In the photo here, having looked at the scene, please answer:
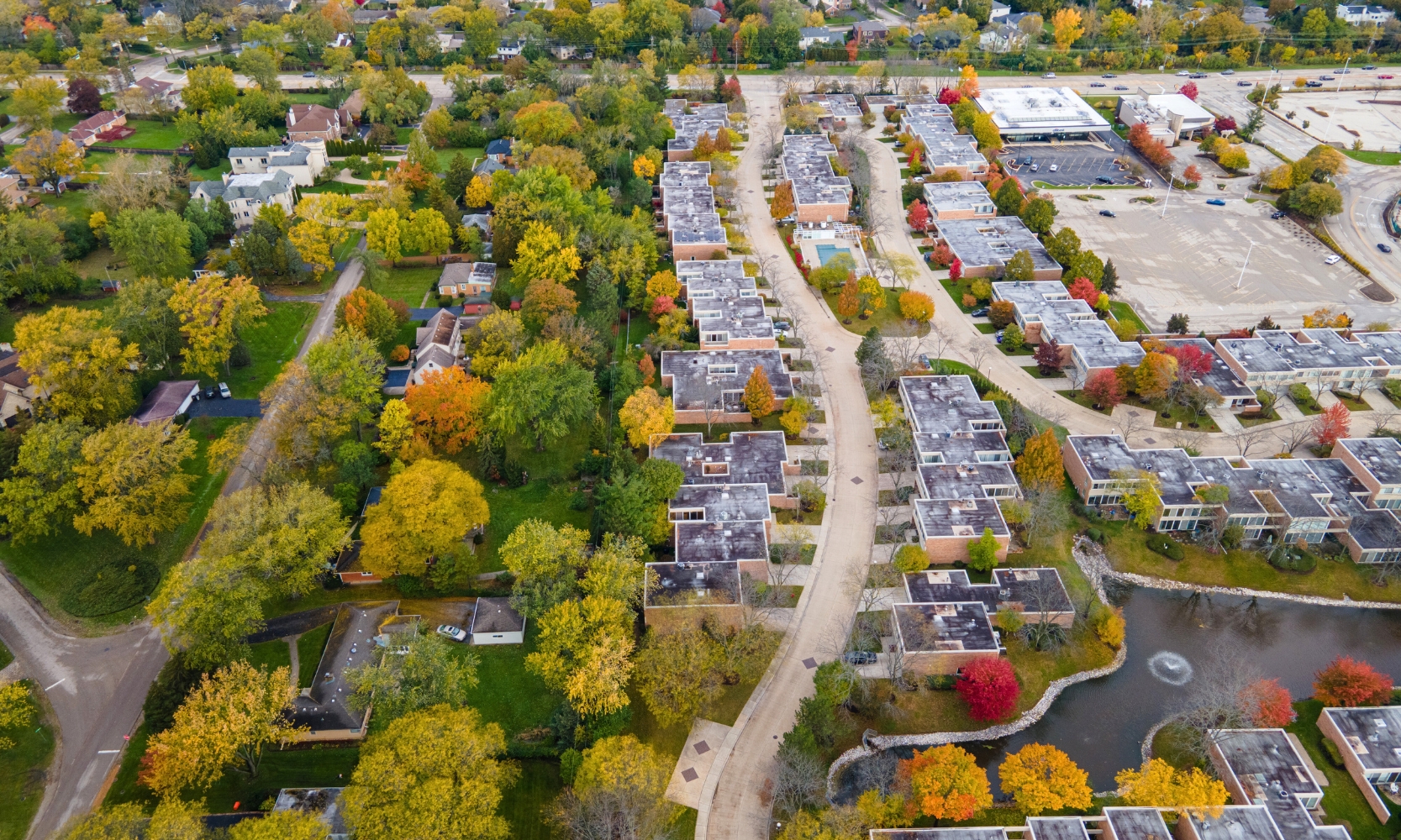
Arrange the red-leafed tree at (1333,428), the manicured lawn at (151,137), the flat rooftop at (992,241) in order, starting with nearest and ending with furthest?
the red-leafed tree at (1333,428)
the flat rooftop at (992,241)
the manicured lawn at (151,137)

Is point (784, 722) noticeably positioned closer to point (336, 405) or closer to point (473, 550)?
point (473, 550)

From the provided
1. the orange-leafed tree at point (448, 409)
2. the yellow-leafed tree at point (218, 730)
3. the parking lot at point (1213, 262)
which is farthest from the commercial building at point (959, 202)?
the yellow-leafed tree at point (218, 730)

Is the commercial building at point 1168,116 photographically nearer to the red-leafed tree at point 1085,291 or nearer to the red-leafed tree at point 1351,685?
the red-leafed tree at point 1085,291

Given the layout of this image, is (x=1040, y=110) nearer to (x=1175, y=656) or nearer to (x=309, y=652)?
(x=1175, y=656)

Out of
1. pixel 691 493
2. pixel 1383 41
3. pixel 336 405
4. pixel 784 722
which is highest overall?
pixel 1383 41

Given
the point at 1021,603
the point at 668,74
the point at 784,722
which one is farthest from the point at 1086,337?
the point at 668,74

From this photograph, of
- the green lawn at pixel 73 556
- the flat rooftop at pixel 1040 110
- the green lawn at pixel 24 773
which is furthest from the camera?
the flat rooftop at pixel 1040 110

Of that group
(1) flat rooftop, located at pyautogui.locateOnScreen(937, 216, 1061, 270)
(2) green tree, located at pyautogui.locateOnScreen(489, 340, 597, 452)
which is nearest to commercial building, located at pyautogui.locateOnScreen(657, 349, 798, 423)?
(2) green tree, located at pyautogui.locateOnScreen(489, 340, 597, 452)

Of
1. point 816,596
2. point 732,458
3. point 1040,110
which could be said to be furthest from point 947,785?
point 1040,110
